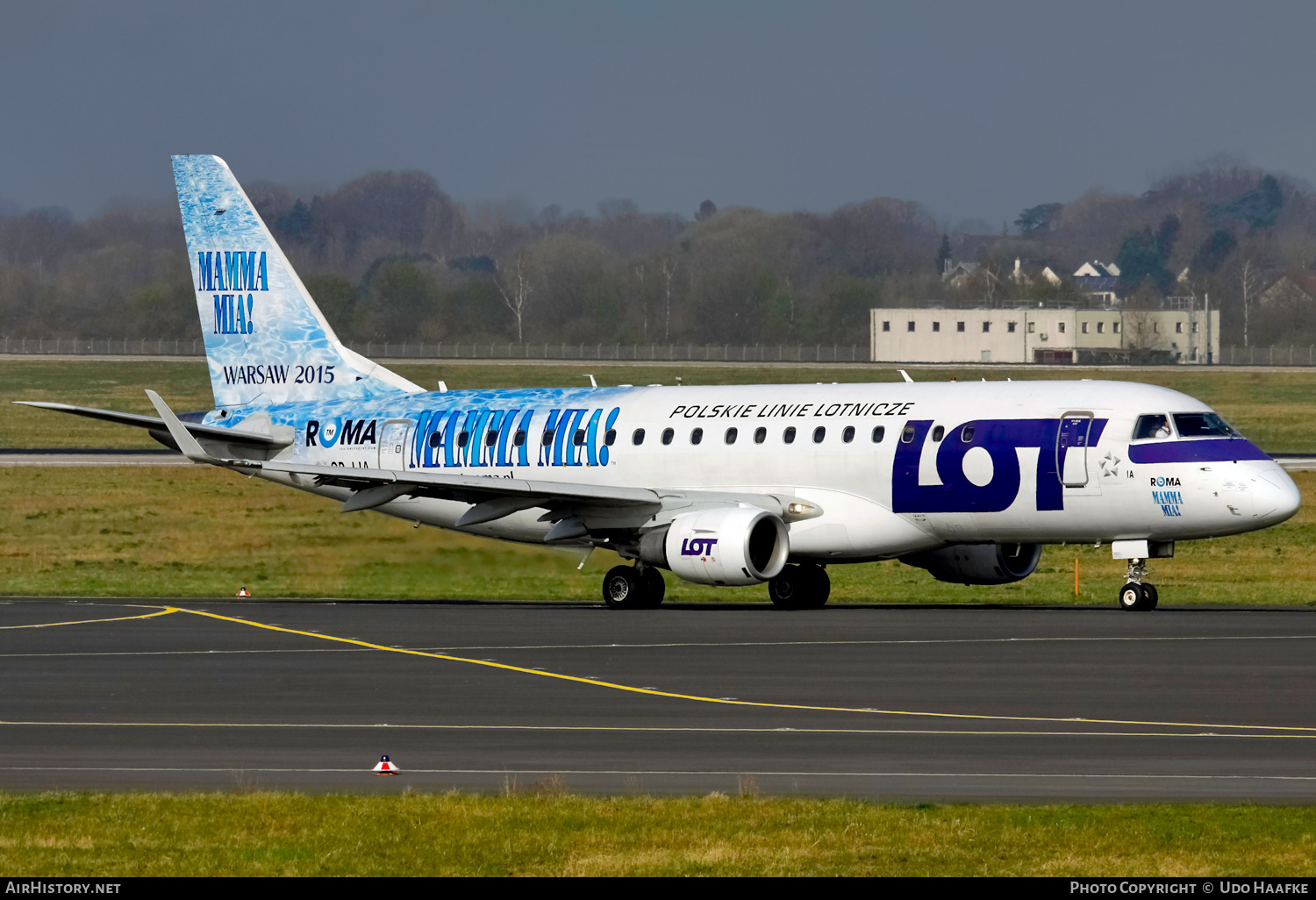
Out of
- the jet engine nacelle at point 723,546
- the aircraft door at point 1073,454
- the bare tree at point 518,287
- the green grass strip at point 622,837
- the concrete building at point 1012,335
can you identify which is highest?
the bare tree at point 518,287

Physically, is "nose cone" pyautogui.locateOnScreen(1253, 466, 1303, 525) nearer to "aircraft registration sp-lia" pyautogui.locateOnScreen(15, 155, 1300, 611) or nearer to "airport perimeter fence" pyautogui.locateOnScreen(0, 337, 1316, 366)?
"aircraft registration sp-lia" pyautogui.locateOnScreen(15, 155, 1300, 611)

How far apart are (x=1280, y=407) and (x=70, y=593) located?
7753 centimetres

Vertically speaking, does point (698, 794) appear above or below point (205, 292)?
below

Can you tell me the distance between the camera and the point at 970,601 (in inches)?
1676

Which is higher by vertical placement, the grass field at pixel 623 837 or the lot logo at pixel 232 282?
the lot logo at pixel 232 282

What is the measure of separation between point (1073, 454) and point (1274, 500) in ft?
12.1

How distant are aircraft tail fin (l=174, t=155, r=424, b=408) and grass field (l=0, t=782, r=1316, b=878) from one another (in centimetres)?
3133

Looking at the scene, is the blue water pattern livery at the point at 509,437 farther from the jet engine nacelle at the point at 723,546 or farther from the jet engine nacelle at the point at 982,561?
the jet engine nacelle at the point at 982,561

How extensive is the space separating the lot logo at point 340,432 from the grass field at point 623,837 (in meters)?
29.6

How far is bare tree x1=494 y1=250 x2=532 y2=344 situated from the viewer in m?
170

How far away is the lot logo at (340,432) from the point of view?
1806 inches

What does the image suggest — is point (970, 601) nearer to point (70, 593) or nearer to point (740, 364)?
point (70, 593)

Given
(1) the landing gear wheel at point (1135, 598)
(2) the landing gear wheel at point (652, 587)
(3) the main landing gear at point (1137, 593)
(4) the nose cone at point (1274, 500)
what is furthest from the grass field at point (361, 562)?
(4) the nose cone at point (1274, 500)
